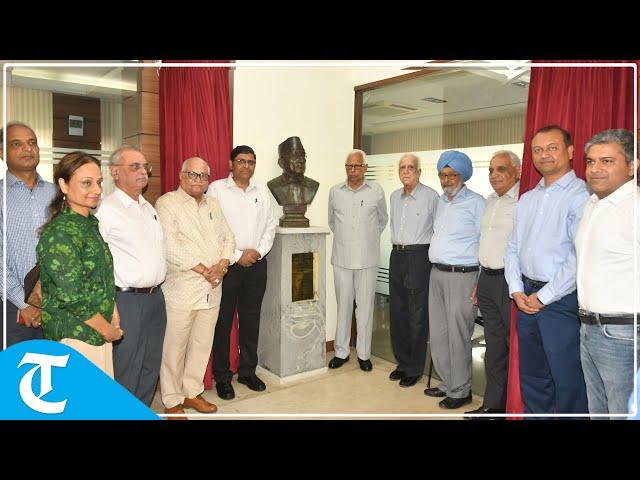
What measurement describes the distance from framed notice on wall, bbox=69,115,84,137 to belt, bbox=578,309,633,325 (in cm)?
302

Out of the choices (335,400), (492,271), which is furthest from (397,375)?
(492,271)

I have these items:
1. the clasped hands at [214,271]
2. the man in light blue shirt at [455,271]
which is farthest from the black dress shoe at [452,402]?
the clasped hands at [214,271]

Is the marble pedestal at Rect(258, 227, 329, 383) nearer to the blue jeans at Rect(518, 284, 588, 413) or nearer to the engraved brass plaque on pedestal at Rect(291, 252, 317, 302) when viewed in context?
the engraved brass plaque on pedestal at Rect(291, 252, 317, 302)

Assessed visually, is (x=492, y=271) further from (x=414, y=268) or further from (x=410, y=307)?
(x=410, y=307)

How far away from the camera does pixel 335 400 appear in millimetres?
3201

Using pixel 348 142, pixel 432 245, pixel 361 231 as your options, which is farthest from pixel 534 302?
pixel 348 142

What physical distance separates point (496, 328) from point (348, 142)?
7.52 feet

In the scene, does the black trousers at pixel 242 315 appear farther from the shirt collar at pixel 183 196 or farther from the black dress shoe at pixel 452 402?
the black dress shoe at pixel 452 402

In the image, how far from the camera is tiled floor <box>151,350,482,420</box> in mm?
3016

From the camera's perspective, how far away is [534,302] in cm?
230

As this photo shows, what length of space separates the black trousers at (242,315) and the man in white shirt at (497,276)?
155 cm

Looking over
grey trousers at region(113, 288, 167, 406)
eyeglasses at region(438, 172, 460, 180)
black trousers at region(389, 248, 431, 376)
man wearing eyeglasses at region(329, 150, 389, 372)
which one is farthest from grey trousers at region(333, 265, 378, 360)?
grey trousers at region(113, 288, 167, 406)

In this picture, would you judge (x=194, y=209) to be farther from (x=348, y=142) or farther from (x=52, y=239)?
(x=348, y=142)

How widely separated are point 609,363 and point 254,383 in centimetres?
232
